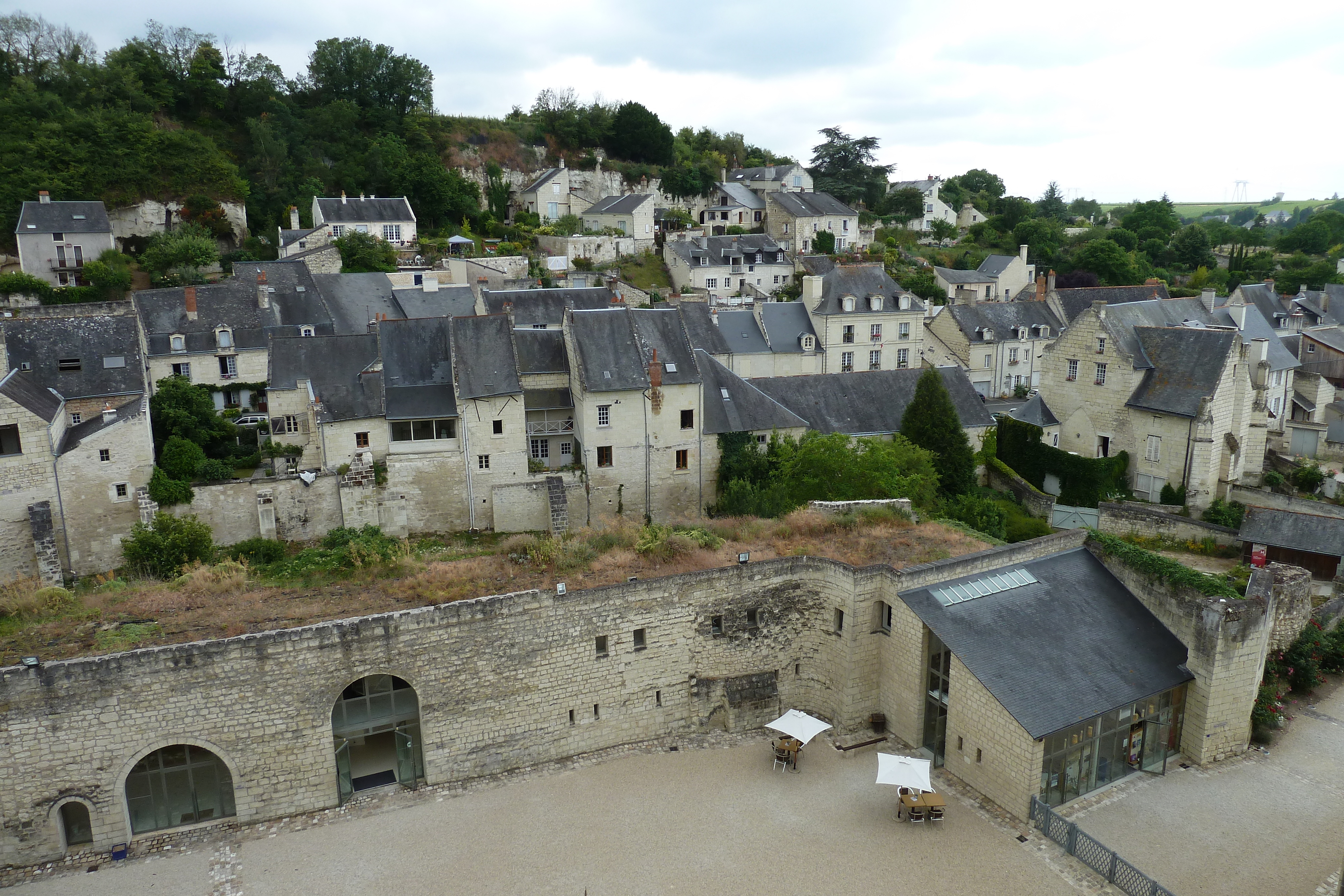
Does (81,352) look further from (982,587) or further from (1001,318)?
(1001,318)

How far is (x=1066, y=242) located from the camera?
75438 mm

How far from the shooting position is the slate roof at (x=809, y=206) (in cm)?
6397

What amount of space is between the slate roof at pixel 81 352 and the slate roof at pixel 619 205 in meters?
35.2

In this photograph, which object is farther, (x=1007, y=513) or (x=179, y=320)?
(x=179, y=320)

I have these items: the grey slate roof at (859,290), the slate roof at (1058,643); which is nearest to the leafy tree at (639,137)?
the grey slate roof at (859,290)

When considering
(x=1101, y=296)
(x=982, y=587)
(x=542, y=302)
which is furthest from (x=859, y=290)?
(x=982, y=587)

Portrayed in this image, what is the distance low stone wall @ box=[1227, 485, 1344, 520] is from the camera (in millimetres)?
26062

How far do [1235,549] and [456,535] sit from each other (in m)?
23.7

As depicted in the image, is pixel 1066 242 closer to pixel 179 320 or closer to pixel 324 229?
pixel 324 229

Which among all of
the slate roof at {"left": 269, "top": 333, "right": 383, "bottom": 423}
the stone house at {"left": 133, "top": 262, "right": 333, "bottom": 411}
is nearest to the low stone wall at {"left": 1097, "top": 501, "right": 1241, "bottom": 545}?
the slate roof at {"left": 269, "top": 333, "right": 383, "bottom": 423}

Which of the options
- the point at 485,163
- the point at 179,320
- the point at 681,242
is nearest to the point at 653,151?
the point at 485,163

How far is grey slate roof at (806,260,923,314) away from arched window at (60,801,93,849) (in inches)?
1340

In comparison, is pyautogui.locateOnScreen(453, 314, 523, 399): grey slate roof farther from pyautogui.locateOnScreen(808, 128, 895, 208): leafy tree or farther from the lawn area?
pyautogui.locateOnScreen(808, 128, 895, 208): leafy tree

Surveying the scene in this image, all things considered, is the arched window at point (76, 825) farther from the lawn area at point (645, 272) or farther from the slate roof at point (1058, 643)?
the lawn area at point (645, 272)
